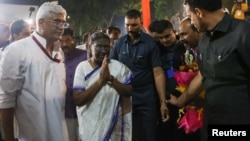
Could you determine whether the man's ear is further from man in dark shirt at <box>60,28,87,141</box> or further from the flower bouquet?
man in dark shirt at <box>60,28,87,141</box>

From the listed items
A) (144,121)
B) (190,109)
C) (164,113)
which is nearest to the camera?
(190,109)

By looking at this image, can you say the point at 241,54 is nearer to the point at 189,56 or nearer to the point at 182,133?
the point at 189,56

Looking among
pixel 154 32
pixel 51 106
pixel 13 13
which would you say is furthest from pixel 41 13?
pixel 13 13

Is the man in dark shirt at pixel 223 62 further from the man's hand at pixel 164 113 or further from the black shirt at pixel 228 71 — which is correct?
the man's hand at pixel 164 113

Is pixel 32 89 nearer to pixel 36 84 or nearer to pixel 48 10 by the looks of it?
pixel 36 84

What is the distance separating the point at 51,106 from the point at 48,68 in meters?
0.33

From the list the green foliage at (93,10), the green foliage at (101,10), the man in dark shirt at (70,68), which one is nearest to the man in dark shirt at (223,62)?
the man in dark shirt at (70,68)

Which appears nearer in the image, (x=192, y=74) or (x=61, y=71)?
(x=61, y=71)

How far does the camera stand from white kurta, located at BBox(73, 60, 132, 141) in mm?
4121

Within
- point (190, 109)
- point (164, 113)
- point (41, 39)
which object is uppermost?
point (41, 39)

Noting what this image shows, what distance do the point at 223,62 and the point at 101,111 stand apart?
156 cm

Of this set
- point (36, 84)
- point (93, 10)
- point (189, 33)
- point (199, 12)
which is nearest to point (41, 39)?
point (36, 84)

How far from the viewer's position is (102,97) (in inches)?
163

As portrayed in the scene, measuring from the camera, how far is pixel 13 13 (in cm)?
1560
